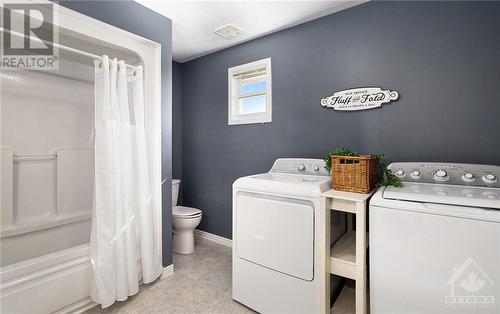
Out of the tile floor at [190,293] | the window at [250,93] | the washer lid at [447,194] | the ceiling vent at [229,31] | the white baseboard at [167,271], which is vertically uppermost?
the ceiling vent at [229,31]

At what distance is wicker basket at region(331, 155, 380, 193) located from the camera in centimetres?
147

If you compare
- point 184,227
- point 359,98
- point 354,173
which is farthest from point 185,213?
point 359,98

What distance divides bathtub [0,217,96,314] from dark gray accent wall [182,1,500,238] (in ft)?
5.08

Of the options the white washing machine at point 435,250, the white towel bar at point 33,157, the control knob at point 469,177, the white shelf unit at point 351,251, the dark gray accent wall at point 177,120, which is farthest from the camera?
the dark gray accent wall at point 177,120

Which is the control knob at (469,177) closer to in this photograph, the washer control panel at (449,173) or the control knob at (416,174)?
the washer control panel at (449,173)

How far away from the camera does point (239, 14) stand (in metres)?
2.16

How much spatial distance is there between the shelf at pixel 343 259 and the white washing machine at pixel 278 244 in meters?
0.12

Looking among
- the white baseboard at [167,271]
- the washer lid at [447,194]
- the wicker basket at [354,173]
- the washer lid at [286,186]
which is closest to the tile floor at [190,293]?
the white baseboard at [167,271]

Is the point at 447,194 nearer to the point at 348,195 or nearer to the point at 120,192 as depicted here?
the point at 348,195

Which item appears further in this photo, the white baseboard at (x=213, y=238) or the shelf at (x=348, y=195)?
the white baseboard at (x=213, y=238)

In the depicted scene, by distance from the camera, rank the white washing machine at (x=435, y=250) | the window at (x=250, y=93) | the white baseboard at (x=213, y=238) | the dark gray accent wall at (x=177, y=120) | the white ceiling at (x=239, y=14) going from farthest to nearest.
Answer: the dark gray accent wall at (x=177, y=120) < the white baseboard at (x=213, y=238) < the window at (x=250, y=93) < the white ceiling at (x=239, y=14) < the white washing machine at (x=435, y=250)

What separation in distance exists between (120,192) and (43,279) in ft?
2.34

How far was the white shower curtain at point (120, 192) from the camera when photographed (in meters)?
1.72

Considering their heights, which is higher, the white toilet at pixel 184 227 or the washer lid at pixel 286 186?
the washer lid at pixel 286 186
